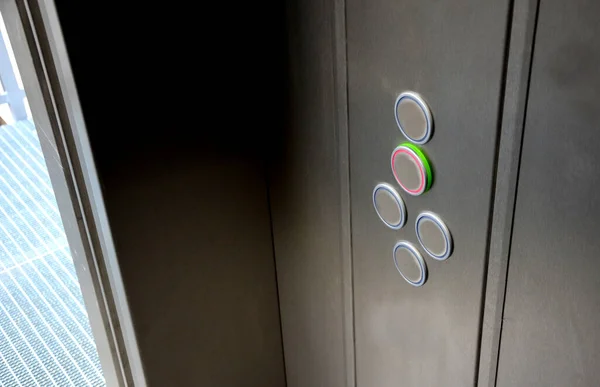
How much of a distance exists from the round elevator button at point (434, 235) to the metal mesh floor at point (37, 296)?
42.3 inches

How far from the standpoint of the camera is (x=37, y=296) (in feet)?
5.98

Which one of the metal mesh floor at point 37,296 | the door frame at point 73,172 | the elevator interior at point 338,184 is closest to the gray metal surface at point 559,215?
the elevator interior at point 338,184

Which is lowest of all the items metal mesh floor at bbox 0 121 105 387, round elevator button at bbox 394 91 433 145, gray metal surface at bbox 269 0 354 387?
metal mesh floor at bbox 0 121 105 387

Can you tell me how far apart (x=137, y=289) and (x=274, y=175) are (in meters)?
0.30

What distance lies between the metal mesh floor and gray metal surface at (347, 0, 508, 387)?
95 centimetres

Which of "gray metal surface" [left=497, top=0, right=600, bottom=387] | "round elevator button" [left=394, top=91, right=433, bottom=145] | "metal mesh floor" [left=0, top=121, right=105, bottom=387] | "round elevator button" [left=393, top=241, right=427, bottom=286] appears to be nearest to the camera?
"gray metal surface" [left=497, top=0, right=600, bottom=387]

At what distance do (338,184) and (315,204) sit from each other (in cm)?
9

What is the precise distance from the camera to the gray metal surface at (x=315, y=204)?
0.83m

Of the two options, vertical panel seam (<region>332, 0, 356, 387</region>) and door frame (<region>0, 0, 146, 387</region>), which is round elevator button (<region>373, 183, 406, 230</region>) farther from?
door frame (<region>0, 0, 146, 387</region>)

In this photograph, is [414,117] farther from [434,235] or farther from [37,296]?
[37,296]

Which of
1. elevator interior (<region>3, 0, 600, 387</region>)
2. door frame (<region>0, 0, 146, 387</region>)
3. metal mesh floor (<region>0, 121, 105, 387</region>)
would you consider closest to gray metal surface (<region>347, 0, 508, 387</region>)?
elevator interior (<region>3, 0, 600, 387</region>)

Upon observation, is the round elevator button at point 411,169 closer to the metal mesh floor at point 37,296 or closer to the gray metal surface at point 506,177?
the gray metal surface at point 506,177

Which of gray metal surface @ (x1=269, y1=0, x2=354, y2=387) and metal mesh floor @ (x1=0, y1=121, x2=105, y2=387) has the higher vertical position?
gray metal surface @ (x1=269, y1=0, x2=354, y2=387)

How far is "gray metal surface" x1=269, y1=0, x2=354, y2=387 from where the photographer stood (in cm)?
83
